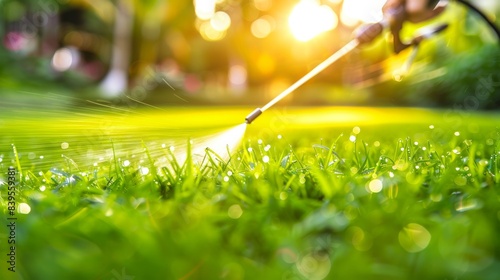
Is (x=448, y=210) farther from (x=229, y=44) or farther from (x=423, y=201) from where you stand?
→ (x=229, y=44)

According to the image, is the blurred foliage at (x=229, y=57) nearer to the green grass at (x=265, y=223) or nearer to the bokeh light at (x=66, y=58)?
the bokeh light at (x=66, y=58)

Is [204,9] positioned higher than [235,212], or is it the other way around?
[204,9]

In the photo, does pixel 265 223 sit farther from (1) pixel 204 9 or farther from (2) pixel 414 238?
(1) pixel 204 9

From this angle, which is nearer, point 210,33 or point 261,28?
point 261,28

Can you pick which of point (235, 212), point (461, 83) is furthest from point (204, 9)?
point (235, 212)

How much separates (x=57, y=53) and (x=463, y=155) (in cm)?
1498

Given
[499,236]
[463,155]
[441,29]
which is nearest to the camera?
[499,236]

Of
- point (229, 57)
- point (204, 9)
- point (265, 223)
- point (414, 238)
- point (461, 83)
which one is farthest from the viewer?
point (229, 57)

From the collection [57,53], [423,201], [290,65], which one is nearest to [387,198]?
[423,201]

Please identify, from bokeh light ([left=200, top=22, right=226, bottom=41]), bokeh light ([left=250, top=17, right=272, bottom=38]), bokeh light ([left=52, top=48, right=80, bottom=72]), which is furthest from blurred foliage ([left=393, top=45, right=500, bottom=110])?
bokeh light ([left=200, top=22, right=226, bottom=41])

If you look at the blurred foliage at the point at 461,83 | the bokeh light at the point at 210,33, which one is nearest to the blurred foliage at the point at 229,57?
the blurred foliage at the point at 461,83

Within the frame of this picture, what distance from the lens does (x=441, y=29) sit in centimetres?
221

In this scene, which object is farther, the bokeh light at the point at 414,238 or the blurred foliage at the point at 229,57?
the blurred foliage at the point at 229,57

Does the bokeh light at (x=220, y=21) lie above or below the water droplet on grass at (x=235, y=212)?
above
